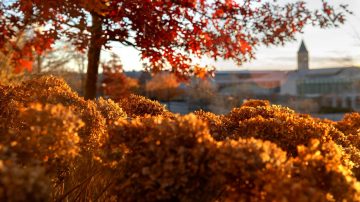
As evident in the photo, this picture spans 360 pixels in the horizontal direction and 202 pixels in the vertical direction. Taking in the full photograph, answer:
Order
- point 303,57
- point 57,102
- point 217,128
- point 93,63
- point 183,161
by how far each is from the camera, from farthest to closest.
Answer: point 303,57 < point 93,63 < point 57,102 < point 217,128 < point 183,161

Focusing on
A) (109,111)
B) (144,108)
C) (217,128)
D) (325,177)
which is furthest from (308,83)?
(325,177)

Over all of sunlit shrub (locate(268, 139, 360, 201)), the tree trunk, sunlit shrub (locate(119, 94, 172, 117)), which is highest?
the tree trunk

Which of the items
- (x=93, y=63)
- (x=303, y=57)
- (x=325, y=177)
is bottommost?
(x=325, y=177)

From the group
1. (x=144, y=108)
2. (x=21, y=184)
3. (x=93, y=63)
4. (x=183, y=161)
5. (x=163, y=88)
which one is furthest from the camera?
(x=163, y=88)

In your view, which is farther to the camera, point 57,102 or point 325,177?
point 57,102

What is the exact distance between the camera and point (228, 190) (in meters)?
3.37

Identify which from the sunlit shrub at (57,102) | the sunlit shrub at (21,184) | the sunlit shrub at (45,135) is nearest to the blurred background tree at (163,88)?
the sunlit shrub at (57,102)

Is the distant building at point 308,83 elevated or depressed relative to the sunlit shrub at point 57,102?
depressed

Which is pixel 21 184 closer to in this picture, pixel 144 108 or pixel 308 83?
pixel 144 108

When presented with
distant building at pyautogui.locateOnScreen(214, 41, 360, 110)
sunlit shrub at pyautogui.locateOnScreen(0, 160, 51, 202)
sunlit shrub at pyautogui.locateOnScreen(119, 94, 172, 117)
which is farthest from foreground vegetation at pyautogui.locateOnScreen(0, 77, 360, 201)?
distant building at pyautogui.locateOnScreen(214, 41, 360, 110)

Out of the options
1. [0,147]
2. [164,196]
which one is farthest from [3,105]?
[164,196]

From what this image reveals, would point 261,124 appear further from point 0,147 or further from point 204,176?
point 0,147

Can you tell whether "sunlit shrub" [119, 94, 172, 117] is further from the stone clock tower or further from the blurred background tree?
the stone clock tower

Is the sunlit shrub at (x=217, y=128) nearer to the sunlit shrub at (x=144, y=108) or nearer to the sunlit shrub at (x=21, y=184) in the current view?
the sunlit shrub at (x=144, y=108)
